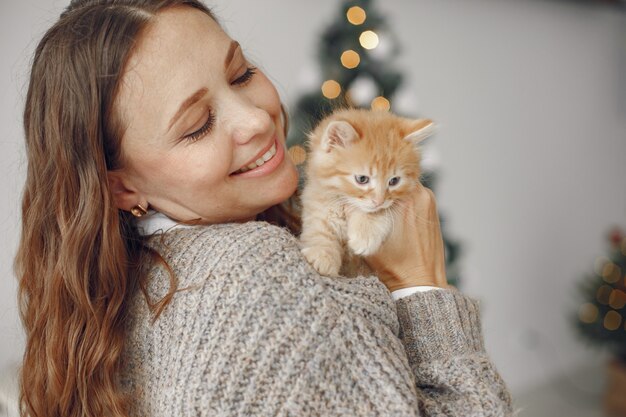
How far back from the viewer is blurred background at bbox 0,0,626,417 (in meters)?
2.98

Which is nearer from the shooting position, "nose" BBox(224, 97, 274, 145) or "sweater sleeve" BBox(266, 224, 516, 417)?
"sweater sleeve" BBox(266, 224, 516, 417)

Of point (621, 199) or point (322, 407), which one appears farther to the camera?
point (621, 199)

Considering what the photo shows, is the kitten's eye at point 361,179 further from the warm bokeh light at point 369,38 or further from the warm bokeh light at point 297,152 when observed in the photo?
the warm bokeh light at point 369,38

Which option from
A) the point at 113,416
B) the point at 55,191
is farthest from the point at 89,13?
the point at 113,416

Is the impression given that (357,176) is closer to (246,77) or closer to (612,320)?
(246,77)

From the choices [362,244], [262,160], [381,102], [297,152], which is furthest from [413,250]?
[381,102]

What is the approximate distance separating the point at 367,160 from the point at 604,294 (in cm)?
235

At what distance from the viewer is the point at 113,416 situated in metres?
1.03

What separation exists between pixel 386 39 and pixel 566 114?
185cm

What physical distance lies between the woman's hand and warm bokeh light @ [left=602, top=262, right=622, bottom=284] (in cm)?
216

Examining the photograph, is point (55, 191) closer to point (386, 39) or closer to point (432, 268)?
point (432, 268)

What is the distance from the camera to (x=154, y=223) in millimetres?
1165

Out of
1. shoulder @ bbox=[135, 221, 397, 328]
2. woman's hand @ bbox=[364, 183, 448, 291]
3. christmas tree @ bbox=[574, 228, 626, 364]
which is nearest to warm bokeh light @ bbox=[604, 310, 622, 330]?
christmas tree @ bbox=[574, 228, 626, 364]

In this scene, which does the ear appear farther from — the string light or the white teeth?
the string light
